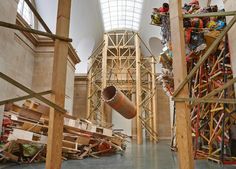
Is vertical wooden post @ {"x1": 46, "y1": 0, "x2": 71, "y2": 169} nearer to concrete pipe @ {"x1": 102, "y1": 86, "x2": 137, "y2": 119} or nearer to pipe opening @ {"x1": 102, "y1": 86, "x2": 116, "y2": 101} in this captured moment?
concrete pipe @ {"x1": 102, "y1": 86, "x2": 137, "y2": 119}

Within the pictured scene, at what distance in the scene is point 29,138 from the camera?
5602 millimetres

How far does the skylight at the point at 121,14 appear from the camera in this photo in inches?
794

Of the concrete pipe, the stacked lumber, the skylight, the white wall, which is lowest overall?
the stacked lumber

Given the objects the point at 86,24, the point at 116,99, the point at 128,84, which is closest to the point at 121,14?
the point at 86,24

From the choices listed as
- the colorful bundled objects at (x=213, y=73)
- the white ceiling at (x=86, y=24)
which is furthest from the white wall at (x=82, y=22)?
the colorful bundled objects at (x=213, y=73)

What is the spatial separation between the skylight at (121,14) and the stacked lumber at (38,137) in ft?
48.5

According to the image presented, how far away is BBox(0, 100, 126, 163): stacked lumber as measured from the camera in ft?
18.1

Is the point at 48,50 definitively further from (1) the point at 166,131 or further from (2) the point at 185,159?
(1) the point at 166,131

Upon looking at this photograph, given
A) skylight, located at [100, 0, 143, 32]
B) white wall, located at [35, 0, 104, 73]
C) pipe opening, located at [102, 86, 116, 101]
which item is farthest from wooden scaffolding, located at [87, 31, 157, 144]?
skylight, located at [100, 0, 143, 32]

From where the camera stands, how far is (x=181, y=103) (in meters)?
2.61

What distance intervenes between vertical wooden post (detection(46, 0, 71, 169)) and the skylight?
17.6m

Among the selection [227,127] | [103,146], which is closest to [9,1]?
[103,146]

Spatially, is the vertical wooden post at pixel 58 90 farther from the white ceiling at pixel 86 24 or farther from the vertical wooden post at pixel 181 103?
the white ceiling at pixel 86 24

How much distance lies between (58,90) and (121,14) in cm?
2028
